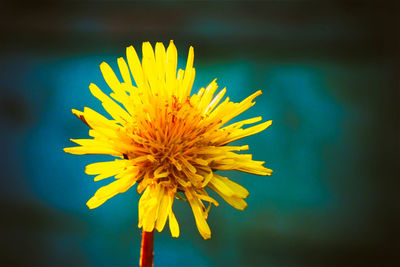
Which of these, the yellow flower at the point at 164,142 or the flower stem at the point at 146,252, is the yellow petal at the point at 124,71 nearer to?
the yellow flower at the point at 164,142

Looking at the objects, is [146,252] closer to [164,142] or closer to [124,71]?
[164,142]

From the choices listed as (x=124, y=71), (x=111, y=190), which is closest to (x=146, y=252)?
(x=111, y=190)

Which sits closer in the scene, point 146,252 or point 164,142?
point 146,252

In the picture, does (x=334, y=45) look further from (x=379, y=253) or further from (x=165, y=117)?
(x=165, y=117)

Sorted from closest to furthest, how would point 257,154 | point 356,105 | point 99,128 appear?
point 99,128, point 257,154, point 356,105

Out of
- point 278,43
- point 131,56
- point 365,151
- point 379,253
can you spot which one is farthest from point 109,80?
point 379,253

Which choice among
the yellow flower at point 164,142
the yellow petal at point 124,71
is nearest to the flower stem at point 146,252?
the yellow flower at point 164,142

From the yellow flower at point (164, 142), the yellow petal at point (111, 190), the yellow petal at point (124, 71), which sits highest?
the yellow petal at point (124, 71)

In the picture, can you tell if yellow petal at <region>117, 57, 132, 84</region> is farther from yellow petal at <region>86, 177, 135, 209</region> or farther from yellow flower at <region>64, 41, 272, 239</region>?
yellow petal at <region>86, 177, 135, 209</region>
